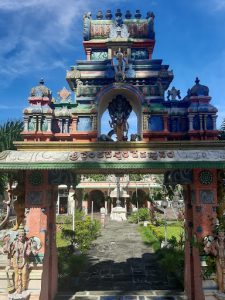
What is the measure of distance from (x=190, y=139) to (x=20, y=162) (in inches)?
236

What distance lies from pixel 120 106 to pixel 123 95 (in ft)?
1.69

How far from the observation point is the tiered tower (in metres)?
11.3

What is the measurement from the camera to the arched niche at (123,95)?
37.9ft

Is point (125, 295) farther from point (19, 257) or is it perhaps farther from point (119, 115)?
point (119, 115)

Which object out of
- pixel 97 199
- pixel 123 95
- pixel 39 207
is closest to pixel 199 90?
pixel 123 95

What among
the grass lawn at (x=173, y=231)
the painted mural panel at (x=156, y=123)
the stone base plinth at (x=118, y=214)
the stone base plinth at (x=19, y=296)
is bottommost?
the grass lawn at (x=173, y=231)

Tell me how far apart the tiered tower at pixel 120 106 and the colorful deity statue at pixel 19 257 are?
3.68m

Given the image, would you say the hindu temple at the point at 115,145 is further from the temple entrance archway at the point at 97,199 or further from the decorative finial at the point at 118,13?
the temple entrance archway at the point at 97,199

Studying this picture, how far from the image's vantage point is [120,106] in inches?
491

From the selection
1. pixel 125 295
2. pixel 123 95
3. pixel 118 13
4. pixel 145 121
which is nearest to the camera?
pixel 145 121

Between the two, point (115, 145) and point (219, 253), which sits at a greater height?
point (115, 145)

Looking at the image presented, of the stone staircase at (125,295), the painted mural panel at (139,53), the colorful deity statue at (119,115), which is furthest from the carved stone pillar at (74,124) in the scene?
the stone staircase at (125,295)

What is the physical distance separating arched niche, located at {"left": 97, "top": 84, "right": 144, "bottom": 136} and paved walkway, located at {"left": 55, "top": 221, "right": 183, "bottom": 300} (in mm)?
6635

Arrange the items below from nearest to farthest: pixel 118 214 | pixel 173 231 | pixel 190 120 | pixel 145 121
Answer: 1. pixel 190 120
2. pixel 145 121
3. pixel 173 231
4. pixel 118 214
